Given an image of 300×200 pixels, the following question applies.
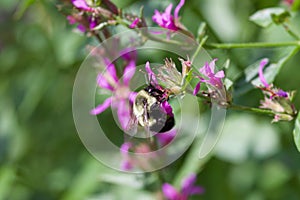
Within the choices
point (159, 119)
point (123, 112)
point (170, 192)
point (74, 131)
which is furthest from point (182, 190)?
point (74, 131)

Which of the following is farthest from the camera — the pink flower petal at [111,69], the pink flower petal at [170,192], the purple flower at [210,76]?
the pink flower petal at [170,192]

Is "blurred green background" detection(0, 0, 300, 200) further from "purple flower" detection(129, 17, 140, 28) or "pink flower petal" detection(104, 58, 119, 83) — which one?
"purple flower" detection(129, 17, 140, 28)

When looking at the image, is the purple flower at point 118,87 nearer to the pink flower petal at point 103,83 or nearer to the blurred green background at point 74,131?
the pink flower petal at point 103,83

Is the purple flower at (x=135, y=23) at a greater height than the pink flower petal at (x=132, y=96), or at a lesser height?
greater

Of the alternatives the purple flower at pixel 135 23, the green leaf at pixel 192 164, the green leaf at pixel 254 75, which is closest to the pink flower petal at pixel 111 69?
the purple flower at pixel 135 23

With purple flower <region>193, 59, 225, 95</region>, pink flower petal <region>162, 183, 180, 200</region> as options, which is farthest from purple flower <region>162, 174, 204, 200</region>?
purple flower <region>193, 59, 225, 95</region>

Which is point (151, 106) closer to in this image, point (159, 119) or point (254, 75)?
point (159, 119)

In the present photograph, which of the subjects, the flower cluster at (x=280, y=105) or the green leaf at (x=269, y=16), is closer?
the flower cluster at (x=280, y=105)
